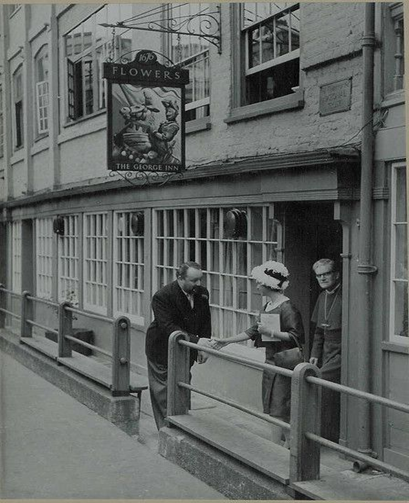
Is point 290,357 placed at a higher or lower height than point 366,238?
lower

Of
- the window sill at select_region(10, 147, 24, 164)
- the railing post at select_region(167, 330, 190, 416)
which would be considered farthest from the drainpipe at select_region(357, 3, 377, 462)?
the window sill at select_region(10, 147, 24, 164)

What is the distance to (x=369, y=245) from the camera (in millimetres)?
7242

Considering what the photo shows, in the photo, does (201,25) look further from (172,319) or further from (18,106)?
(18,106)

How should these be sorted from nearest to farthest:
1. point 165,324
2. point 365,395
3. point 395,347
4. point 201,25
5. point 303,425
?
point 365,395 → point 303,425 → point 395,347 → point 165,324 → point 201,25

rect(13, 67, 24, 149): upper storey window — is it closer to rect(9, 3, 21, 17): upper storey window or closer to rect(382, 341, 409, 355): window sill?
rect(9, 3, 21, 17): upper storey window

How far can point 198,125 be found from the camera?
33.7 ft

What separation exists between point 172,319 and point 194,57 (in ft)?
12.8

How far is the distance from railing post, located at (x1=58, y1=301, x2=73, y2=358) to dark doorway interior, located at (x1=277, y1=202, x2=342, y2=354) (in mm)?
3508

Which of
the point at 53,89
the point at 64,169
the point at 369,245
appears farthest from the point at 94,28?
the point at 369,245

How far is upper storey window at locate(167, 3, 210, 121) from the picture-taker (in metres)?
10.0

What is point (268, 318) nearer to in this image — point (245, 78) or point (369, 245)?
point (369, 245)

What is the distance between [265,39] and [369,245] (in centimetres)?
308

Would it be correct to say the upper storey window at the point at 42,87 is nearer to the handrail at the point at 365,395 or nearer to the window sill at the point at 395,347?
the window sill at the point at 395,347

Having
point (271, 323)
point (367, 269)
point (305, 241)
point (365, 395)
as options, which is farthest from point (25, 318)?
point (365, 395)
